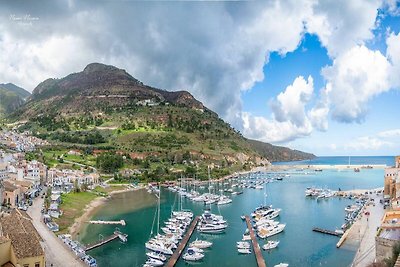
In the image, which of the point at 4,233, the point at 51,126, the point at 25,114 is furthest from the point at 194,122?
the point at 4,233

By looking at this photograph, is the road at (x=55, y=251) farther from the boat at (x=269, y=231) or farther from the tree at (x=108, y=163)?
the tree at (x=108, y=163)

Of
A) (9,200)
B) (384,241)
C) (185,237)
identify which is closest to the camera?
(384,241)

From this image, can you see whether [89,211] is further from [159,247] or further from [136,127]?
[136,127]

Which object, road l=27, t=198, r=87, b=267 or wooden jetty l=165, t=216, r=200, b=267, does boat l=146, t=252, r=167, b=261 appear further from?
road l=27, t=198, r=87, b=267

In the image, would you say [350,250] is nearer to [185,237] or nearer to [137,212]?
[185,237]

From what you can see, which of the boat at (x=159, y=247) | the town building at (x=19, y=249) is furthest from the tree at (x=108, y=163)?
the town building at (x=19, y=249)

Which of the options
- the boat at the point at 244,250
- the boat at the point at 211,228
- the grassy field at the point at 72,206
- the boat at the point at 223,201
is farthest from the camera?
the boat at the point at 223,201
